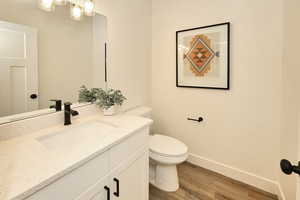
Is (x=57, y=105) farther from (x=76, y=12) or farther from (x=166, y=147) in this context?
(x=166, y=147)

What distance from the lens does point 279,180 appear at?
1609 millimetres

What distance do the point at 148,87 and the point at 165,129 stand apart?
2.21ft

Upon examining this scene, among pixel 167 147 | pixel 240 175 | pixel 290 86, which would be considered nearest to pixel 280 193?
pixel 240 175

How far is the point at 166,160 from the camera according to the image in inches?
63.9

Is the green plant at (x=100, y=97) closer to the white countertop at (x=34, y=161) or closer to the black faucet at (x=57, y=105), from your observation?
the black faucet at (x=57, y=105)

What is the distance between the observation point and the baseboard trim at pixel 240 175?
167 cm

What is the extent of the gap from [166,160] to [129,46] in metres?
1.39

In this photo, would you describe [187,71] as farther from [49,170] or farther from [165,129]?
[49,170]

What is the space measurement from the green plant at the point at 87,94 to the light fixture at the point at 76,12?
60cm

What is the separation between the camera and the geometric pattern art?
6.43ft

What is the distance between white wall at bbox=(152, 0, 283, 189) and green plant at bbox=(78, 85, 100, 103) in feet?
3.57

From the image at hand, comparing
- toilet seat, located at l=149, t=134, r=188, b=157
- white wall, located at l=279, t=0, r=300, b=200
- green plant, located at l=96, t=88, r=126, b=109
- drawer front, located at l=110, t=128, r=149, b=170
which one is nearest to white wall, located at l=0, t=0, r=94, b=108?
green plant, located at l=96, t=88, r=126, b=109

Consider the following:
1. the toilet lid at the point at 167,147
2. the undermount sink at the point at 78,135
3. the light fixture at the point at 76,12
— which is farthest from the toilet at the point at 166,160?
the light fixture at the point at 76,12

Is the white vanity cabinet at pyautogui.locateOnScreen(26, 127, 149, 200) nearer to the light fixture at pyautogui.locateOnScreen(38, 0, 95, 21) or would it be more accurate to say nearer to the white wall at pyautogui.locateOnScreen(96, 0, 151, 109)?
the white wall at pyautogui.locateOnScreen(96, 0, 151, 109)
